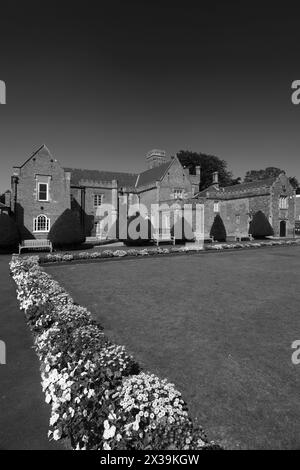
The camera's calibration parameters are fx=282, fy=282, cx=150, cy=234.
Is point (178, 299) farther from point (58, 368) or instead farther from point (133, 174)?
point (133, 174)

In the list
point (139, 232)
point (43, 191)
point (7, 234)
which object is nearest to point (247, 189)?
point (139, 232)

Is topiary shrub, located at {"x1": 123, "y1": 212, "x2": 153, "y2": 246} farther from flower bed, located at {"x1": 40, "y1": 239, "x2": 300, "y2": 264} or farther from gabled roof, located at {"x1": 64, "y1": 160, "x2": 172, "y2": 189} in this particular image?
gabled roof, located at {"x1": 64, "y1": 160, "x2": 172, "y2": 189}

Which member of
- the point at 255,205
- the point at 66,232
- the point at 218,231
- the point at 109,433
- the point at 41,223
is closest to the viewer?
the point at 109,433

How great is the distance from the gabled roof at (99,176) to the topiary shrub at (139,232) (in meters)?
11.9

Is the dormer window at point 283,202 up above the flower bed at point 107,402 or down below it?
above

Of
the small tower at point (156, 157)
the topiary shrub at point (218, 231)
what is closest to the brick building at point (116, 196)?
the small tower at point (156, 157)

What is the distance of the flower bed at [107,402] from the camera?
379cm

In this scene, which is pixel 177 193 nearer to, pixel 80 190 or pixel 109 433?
pixel 80 190

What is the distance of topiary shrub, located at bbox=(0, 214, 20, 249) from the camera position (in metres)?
26.3

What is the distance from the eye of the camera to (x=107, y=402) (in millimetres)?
4328

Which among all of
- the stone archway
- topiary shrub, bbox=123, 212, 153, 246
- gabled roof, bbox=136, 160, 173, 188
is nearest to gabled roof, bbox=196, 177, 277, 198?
the stone archway

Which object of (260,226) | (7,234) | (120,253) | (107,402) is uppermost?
(260,226)

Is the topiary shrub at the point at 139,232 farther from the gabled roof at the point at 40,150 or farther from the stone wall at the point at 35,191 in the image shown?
the gabled roof at the point at 40,150

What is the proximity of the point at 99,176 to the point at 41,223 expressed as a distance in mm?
15612
